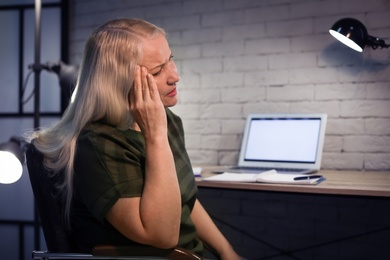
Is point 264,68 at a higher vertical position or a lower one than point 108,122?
higher

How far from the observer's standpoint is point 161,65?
1.24m

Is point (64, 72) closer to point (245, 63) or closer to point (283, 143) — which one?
point (245, 63)

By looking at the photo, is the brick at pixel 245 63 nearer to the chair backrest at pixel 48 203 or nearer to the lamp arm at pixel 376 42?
the lamp arm at pixel 376 42

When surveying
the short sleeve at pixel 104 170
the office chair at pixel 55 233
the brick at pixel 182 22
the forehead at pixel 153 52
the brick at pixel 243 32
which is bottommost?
the office chair at pixel 55 233

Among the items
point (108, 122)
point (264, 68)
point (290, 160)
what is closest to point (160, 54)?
point (108, 122)

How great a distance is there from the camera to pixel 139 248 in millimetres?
1110

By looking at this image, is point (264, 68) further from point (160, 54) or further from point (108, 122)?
point (108, 122)

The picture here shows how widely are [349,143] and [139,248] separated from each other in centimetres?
133

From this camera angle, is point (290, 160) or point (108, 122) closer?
point (108, 122)

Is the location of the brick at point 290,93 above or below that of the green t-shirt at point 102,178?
above

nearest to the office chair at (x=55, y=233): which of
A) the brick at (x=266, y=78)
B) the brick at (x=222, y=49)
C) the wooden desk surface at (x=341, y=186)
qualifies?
the wooden desk surface at (x=341, y=186)

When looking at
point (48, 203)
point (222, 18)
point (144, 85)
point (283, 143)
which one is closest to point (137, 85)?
point (144, 85)

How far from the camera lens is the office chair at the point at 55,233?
111 cm

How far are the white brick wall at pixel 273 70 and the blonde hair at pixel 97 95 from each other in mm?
1186
